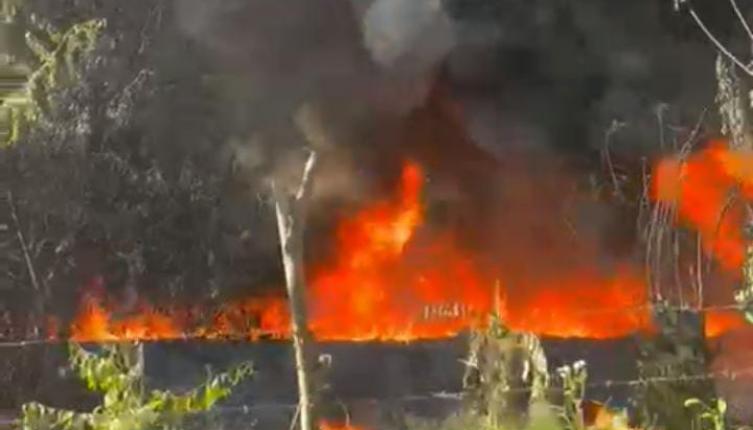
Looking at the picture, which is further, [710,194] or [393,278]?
[393,278]

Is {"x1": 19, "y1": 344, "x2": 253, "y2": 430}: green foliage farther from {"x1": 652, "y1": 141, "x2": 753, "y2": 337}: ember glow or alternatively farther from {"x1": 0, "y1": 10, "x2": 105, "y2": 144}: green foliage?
{"x1": 652, "y1": 141, "x2": 753, "y2": 337}: ember glow

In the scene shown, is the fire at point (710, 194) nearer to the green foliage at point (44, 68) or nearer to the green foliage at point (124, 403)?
the green foliage at point (44, 68)

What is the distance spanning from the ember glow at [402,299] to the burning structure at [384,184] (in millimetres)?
23

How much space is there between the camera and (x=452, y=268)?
40.9ft

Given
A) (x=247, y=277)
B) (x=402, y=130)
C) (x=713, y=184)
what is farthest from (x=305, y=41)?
(x=713, y=184)

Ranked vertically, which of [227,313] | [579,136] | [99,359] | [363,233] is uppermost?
[579,136]

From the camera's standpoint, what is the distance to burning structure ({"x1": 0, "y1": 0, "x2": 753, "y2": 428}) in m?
10.9

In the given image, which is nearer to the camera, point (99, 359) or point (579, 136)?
point (99, 359)

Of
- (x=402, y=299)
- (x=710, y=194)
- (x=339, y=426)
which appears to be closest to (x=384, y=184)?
(x=402, y=299)

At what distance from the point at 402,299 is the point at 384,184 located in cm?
111

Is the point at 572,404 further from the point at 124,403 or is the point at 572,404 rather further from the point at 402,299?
the point at 402,299

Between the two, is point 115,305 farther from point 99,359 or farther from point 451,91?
point 99,359

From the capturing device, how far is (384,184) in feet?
39.6

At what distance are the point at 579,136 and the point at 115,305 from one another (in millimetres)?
4612
